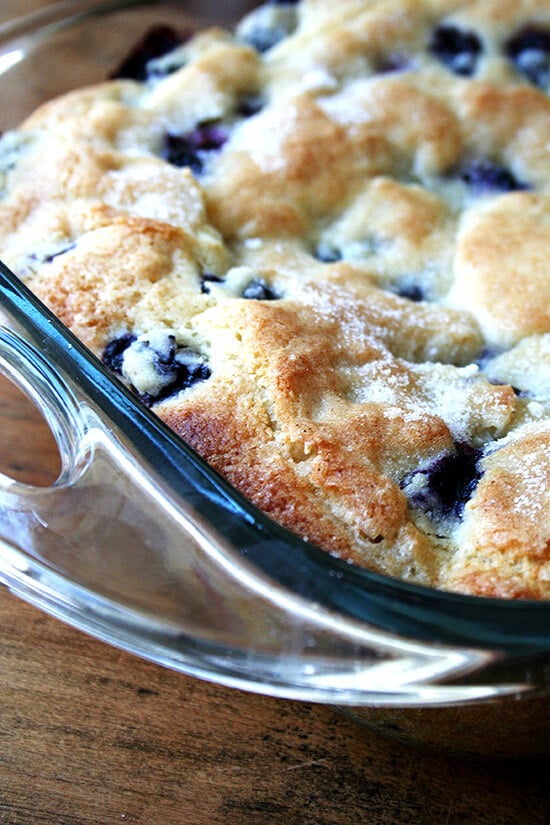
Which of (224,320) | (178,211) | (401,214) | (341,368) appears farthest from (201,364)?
(401,214)

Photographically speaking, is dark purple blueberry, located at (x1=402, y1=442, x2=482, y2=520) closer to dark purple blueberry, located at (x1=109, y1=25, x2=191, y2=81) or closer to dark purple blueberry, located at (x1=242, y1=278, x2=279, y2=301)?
dark purple blueberry, located at (x1=242, y1=278, x2=279, y2=301)

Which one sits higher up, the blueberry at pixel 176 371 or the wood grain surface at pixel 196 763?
the blueberry at pixel 176 371

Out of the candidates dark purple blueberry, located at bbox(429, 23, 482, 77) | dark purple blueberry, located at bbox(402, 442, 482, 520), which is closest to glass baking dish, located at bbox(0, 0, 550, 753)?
dark purple blueberry, located at bbox(402, 442, 482, 520)

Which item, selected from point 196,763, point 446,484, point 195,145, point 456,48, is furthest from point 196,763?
point 456,48

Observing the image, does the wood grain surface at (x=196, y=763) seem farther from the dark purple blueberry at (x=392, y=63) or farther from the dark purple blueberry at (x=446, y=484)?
the dark purple blueberry at (x=392, y=63)

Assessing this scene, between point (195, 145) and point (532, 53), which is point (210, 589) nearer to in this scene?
point (195, 145)

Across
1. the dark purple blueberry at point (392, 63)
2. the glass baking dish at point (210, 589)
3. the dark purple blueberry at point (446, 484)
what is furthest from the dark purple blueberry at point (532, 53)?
the glass baking dish at point (210, 589)
